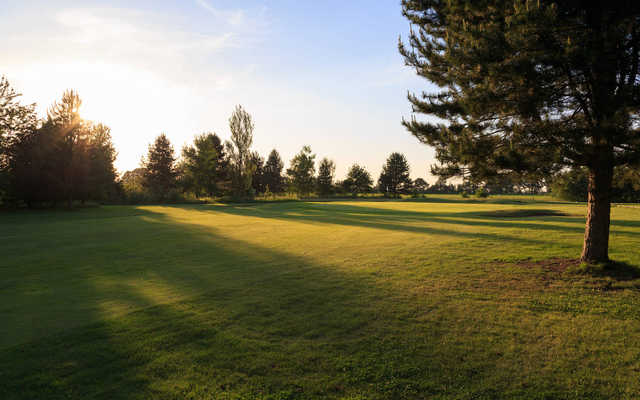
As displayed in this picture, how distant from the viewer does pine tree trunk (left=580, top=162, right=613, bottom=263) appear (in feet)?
25.4

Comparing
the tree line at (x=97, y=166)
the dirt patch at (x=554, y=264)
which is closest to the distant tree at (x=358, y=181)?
the tree line at (x=97, y=166)

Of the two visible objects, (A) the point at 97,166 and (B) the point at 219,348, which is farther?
(A) the point at 97,166

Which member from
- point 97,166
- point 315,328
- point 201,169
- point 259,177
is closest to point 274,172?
point 259,177

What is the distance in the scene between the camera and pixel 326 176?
9031 centimetres

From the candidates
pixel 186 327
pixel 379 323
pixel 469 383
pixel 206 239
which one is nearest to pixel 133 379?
pixel 186 327

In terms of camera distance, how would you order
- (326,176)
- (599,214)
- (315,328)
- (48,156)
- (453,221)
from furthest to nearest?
(326,176)
(48,156)
(453,221)
(599,214)
(315,328)

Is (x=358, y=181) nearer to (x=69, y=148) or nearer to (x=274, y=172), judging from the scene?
(x=274, y=172)

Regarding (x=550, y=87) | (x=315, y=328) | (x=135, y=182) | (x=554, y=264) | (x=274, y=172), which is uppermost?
(x=274, y=172)

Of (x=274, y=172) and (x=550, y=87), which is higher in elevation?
(x=274, y=172)

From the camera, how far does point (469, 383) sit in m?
3.50

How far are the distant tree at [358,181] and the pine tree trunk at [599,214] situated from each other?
3561 inches

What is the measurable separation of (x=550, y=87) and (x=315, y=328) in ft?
24.7

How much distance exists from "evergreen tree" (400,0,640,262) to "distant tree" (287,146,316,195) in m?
71.7

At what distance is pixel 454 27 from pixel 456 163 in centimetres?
339
